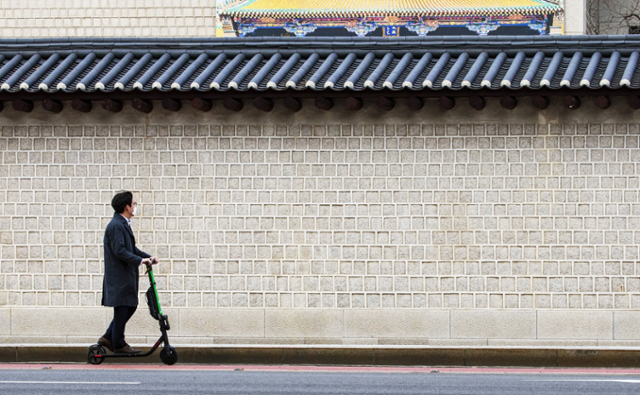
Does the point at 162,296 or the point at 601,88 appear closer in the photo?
the point at 601,88

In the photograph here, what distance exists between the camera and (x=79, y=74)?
462 inches

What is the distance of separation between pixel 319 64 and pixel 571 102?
120 inches

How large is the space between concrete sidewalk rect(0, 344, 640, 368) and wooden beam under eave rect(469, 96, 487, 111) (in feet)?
9.16

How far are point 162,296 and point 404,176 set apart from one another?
3.29 m

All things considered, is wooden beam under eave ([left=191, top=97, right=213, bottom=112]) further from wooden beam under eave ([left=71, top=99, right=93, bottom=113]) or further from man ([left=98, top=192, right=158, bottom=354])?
man ([left=98, top=192, right=158, bottom=354])

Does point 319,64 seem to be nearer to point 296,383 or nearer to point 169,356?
point 169,356

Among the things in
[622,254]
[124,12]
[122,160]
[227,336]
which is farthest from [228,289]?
[124,12]

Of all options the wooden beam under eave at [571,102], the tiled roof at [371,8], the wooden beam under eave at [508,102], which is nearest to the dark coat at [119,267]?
the wooden beam under eave at [508,102]

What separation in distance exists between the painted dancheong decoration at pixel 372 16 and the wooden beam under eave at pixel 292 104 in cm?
683

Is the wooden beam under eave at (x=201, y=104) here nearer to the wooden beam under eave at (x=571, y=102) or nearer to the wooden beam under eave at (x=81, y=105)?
the wooden beam under eave at (x=81, y=105)

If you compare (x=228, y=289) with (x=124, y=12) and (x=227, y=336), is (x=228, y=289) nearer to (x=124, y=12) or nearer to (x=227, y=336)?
(x=227, y=336)

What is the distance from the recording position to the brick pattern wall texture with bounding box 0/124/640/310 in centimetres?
1141

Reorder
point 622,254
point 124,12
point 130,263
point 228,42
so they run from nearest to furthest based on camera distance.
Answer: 1. point 130,263
2. point 622,254
3. point 228,42
4. point 124,12

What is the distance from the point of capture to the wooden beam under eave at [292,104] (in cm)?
1127
